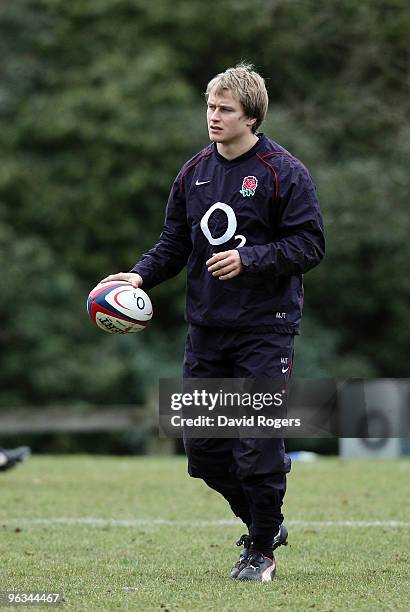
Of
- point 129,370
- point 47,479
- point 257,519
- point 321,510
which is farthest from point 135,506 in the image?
point 129,370

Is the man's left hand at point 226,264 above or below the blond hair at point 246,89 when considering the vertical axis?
below

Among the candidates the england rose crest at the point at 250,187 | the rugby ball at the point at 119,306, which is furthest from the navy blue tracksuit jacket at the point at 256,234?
the rugby ball at the point at 119,306

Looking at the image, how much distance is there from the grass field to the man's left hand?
1.26m

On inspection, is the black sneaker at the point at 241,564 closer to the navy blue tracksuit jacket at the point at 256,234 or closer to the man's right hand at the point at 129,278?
the navy blue tracksuit jacket at the point at 256,234

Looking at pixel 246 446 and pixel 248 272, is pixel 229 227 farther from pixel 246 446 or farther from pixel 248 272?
pixel 246 446

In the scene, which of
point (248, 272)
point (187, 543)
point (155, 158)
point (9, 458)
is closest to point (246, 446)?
point (248, 272)

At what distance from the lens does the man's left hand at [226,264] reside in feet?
16.6

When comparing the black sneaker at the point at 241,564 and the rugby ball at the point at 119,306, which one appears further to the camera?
the rugby ball at the point at 119,306

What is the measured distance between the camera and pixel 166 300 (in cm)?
2648

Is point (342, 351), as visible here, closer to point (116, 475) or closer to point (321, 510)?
point (116, 475)

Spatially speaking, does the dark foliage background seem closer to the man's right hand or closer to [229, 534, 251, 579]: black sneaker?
the man's right hand

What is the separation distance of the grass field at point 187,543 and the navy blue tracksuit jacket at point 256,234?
1106 mm

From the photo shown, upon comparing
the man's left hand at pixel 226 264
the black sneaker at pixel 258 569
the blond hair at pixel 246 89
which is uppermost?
the blond hair at pixel 246 89

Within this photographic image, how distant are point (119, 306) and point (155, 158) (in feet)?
65.9
